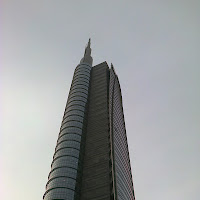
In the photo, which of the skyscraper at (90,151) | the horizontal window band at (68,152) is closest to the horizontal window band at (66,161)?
the skyscraper at (90,151)

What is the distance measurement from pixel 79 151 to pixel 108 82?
171 feet

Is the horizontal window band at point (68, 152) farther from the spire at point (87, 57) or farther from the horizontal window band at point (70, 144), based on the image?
the spire at point (87, 57)

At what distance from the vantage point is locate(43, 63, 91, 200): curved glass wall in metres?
98.6

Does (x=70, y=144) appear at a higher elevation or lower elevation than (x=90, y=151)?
higher

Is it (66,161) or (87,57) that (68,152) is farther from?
(87,57)

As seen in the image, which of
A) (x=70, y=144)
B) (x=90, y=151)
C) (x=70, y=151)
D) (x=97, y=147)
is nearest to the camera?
(x=70, y=151)

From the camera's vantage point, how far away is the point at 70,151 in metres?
112

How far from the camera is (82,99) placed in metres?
141

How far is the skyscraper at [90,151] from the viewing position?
320 ft

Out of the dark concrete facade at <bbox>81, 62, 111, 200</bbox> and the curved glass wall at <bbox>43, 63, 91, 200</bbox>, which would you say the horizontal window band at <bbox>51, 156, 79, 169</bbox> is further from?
the dark concrete facade at <bbox>81, 62, 111, 200</bbox>

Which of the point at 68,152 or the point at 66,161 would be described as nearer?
the point at 66,161

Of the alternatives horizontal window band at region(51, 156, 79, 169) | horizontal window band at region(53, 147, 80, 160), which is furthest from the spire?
horizontal window band at region(51, 156, 79, 169)

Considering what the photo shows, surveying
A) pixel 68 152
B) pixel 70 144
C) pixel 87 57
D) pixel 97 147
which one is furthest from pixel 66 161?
pixel 87 57

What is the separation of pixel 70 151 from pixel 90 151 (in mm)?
8820
